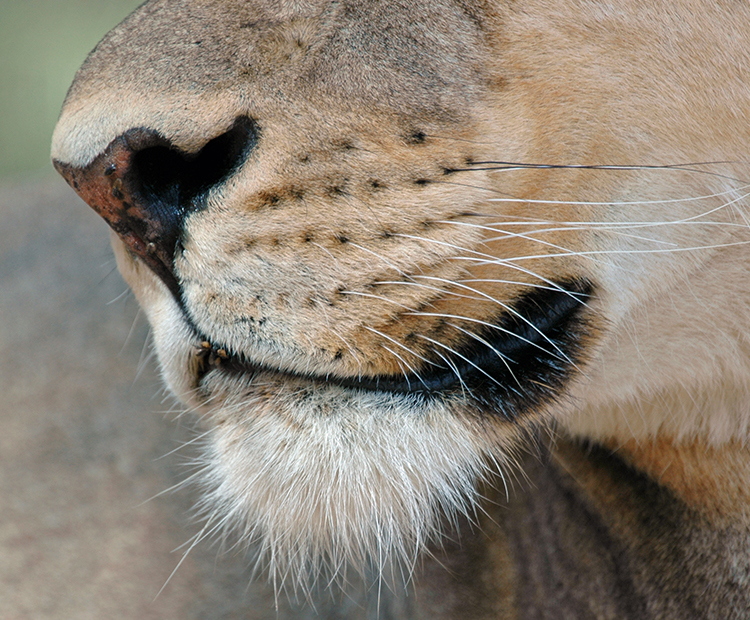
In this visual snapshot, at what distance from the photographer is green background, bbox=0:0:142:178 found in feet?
12.1

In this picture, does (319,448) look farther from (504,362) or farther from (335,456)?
(504,362)

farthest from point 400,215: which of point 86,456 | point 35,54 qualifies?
point 35,54

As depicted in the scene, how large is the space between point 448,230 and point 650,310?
29 cm

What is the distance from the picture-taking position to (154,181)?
78 cm

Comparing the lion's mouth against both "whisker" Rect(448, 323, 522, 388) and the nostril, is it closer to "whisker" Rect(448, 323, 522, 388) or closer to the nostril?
"whisker" Rect(448, 323, 522, 388)

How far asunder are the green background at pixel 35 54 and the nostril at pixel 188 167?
3.19m

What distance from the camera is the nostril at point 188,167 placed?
30.4 inches

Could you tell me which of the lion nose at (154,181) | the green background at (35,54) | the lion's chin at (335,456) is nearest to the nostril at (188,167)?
the lion nose at (154,181)

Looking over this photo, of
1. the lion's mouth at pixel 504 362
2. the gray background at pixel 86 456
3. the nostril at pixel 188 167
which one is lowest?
the gray background at pixel 86 456

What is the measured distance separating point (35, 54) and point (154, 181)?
3.42 meters

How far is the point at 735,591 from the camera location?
1069 millimetres

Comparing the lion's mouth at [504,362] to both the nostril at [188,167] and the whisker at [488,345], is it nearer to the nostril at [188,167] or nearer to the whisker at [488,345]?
the whisker at [488,345]

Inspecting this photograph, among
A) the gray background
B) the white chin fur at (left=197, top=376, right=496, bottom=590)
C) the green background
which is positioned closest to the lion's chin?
the white chin fur at (left=197, top=376, right=496, bottom=590)

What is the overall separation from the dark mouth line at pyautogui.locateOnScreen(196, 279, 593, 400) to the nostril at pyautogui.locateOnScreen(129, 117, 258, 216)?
0.52 feet
